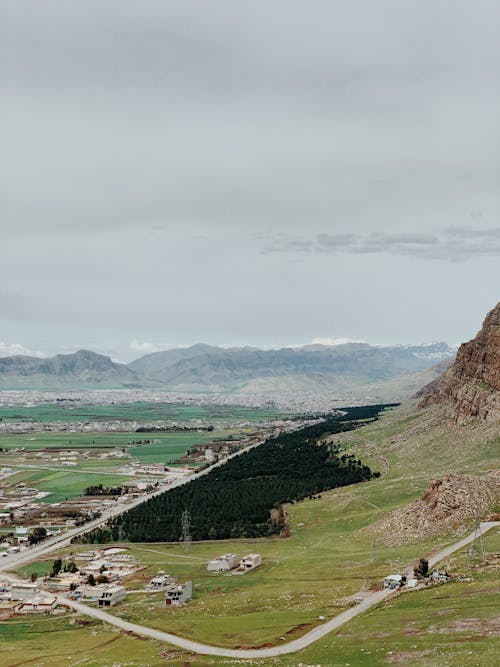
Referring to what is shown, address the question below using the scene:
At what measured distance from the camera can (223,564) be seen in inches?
5098

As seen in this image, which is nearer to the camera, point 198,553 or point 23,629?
point 23,629

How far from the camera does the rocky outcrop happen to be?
132 m

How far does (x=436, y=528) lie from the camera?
131875 millimetres

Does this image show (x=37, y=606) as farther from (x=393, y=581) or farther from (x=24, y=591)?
(x=393, y=581)

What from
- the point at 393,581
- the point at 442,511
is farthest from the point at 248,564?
the point at 442,511

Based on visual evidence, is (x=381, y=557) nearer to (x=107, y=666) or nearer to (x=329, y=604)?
(x=329, y=604)

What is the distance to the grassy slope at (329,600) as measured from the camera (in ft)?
243

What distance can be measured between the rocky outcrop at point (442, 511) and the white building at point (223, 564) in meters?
28.5

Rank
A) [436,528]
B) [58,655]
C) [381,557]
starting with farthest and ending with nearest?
[436,528]
[381,557]
[58,655]

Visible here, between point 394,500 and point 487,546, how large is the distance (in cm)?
5408

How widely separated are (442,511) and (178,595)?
54.7 metres

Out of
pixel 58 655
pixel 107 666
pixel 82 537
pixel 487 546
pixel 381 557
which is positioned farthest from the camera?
pixel 82 537

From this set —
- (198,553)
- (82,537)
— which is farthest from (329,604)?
(82,537)

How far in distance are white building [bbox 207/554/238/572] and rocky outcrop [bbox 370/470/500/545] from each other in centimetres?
2850
